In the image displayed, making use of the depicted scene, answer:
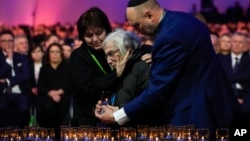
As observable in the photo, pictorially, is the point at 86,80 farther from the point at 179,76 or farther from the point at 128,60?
→ the point at 179,76

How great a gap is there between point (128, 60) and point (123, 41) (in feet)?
0.46

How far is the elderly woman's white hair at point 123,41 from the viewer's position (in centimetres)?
614

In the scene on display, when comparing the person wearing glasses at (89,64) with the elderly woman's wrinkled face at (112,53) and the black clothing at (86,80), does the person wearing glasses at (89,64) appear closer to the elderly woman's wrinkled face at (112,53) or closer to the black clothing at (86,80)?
the black clothing at (86,80)

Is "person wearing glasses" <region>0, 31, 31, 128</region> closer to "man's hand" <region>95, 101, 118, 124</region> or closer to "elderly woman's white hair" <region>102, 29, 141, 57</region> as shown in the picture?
"elderly woman's white hair" <region>102, 29, 141, 57</region>

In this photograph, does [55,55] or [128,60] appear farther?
[55,55]

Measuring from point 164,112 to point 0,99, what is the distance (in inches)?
255

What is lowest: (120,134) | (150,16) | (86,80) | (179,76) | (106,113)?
(120,134)

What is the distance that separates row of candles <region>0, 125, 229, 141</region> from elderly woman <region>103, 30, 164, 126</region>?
3.54ft

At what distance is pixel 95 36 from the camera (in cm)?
670

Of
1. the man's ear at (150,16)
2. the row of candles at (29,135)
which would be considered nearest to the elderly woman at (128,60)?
the man's ear at (150,16)

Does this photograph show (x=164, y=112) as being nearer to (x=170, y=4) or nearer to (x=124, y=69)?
(x=124, y=69)

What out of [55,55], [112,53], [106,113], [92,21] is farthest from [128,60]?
[55,55]

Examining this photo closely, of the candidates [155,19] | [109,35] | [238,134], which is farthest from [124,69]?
[238,134]

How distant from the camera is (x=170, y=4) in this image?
22812 millimetres
